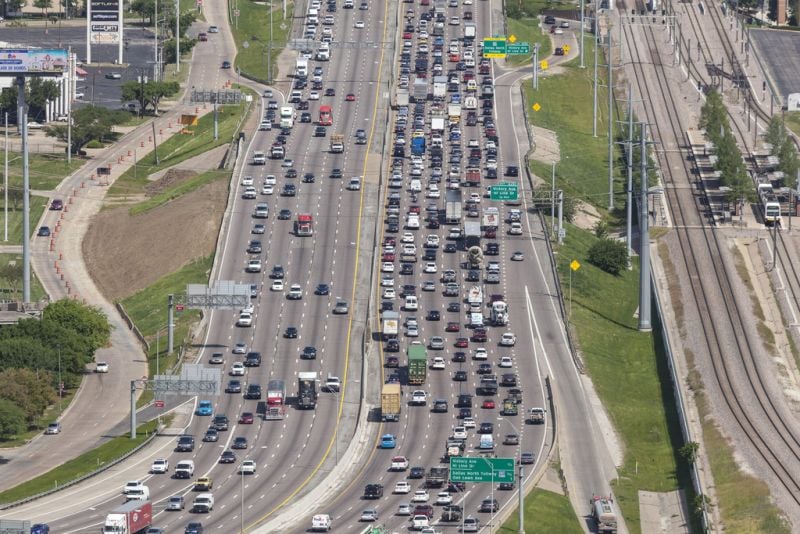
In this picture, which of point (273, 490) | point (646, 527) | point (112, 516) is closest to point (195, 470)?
point (273, 490)

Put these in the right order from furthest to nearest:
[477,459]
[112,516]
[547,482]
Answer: [547,482], [477,459], [112,516]

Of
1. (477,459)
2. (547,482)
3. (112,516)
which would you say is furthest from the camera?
(547,482)

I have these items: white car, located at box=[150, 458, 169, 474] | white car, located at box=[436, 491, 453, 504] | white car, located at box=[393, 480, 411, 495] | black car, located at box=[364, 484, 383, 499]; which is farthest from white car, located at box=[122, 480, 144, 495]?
white car, located at box=[436, 491, 453, 504]

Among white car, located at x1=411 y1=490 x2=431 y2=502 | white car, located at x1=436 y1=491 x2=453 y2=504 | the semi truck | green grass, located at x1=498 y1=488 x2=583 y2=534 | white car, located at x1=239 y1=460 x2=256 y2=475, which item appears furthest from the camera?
white car, located at x1=239 y1=460 x2=256 y2=475

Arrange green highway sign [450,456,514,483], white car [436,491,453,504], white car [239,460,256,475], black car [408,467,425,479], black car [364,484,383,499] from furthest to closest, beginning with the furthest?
white car [239,460,256,475], black car [408,467,425,479], black car [364,484,383,499], white car [436,491,453,504], green highway sign [450,456,514,483]

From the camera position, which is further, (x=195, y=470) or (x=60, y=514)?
(x=195, y=470)

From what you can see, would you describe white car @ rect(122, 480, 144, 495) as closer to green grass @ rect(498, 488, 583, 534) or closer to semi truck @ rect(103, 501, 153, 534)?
semi truck @ rect(103, 501, 153, 534)

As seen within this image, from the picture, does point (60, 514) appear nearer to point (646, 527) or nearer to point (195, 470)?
point (195, 470)
